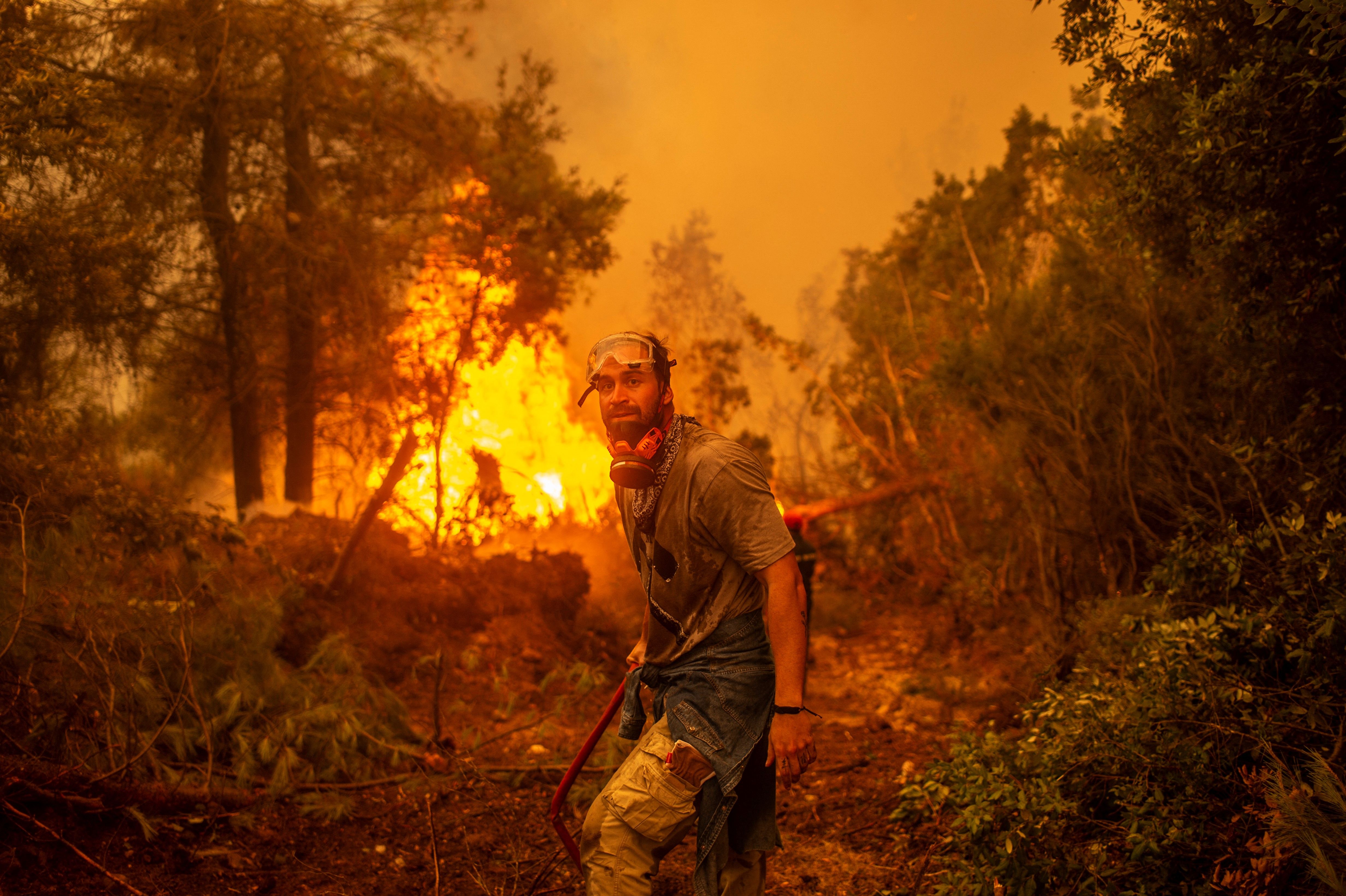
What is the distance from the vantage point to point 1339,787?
2.63 meters

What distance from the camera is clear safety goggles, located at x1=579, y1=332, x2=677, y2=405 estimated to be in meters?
2.70

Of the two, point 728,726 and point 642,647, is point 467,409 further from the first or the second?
point 728,726

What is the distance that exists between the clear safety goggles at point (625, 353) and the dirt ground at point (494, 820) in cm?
211

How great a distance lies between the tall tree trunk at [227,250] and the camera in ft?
25.6

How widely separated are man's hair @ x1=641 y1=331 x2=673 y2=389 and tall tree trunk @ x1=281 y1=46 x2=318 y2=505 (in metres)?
6.92

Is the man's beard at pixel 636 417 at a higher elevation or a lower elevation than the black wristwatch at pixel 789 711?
higher

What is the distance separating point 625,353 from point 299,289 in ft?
23.7

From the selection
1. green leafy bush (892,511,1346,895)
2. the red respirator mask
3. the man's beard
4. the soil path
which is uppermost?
the man's beard

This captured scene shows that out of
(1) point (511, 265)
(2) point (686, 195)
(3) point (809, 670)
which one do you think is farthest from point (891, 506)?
(2) point (686, 195)

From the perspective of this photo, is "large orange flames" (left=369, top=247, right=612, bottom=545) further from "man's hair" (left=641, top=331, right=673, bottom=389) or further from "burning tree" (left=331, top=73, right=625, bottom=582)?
"man's hair" (left=641, top=331, right=673, bottom=389)

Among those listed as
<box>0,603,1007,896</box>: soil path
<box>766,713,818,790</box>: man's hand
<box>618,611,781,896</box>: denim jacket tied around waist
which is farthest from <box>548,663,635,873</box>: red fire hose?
<box>766,713,818,790</box>: man's hand

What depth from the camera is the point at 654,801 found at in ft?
7.81

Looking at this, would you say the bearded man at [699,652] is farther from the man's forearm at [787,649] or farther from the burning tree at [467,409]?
the burning tree at [467,409]

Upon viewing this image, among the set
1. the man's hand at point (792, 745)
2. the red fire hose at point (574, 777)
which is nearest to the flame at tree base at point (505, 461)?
the red fire hose at point (574, 777)
